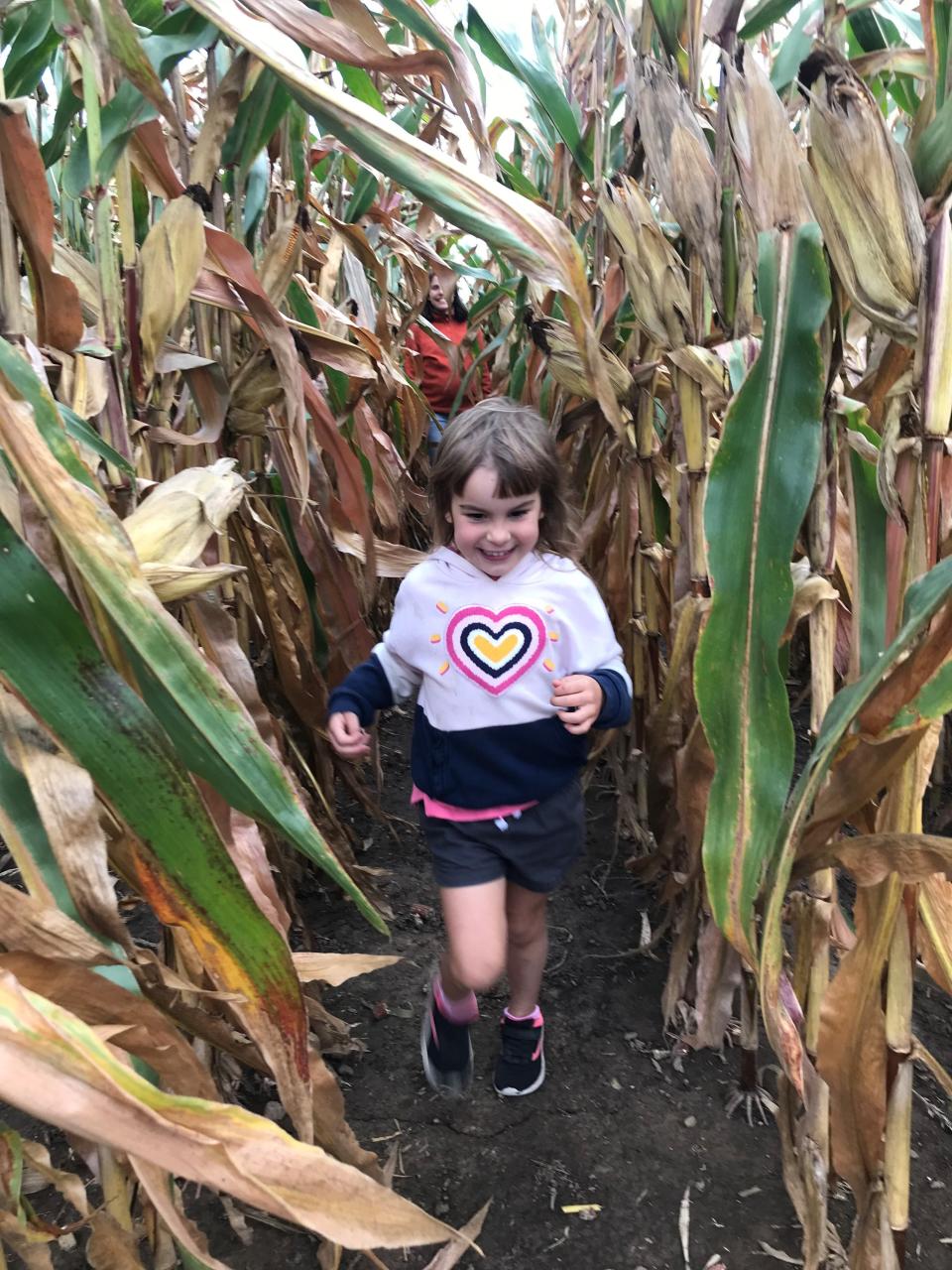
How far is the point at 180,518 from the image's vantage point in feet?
1.87

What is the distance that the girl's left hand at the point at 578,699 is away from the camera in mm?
839

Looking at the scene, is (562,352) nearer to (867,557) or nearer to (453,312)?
(867,557)

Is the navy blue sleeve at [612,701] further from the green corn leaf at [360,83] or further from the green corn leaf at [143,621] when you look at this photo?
the green corn leaf at [360,83]

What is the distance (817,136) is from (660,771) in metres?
0.71

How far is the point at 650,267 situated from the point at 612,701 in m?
0.39

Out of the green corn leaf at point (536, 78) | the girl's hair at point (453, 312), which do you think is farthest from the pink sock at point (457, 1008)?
the girl's hair at point (453, 312)

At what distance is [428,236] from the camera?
2020 millimetres

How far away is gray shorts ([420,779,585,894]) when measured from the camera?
0.92 m

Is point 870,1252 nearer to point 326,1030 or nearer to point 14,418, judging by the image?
point 326,1030

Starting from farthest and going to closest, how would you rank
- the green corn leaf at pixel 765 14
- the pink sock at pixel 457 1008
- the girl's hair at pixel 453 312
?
the girl's hair at pixel 453 312, the pink sock at pixel 457 1008, the green corn leaf at pixel 765 14

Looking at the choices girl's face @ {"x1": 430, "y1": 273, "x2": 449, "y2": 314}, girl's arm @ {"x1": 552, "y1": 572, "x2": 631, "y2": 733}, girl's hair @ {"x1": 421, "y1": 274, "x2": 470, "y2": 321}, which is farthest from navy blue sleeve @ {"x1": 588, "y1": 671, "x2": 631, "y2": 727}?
girl's hair @ {"x1": 421, "y1": 274, "x2": 470, "y2": 321}

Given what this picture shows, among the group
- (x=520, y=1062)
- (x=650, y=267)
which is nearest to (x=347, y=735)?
(x=520, y=1062)

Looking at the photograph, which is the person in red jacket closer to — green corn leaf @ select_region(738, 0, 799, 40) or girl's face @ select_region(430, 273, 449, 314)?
girl's face @ select_region(430, 273, 449, 314)

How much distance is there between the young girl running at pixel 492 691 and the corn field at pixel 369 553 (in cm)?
11
